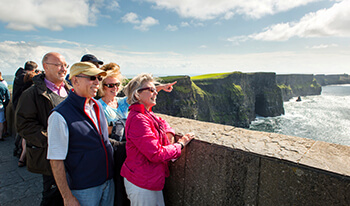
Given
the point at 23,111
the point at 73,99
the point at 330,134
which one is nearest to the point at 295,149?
the point at 73,99

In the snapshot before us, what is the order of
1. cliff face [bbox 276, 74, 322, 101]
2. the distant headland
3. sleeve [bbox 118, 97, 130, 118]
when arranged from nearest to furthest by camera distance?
sleeve [bbox 118, 97, 130, 118] → the distant headland → cliff face [bbox 276, 74, 322, 101]

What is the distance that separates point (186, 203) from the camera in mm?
2807

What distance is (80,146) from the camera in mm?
2062

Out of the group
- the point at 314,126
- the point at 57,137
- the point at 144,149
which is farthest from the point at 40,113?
the point at 314,126

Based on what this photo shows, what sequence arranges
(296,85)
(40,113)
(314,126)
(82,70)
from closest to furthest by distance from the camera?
1. (82,70)
2. (40,113)
3. (314,126)
4. (296,85)

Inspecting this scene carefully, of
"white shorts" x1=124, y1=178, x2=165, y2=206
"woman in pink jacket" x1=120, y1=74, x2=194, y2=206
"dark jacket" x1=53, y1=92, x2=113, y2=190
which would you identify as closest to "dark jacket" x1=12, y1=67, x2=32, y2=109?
"dark jacket" x1=53, y1=92, x2=113, y2=190

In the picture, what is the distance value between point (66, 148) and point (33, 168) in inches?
57.4

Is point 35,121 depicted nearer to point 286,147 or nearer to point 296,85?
point 286,147

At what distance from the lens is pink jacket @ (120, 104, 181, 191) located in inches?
78.8

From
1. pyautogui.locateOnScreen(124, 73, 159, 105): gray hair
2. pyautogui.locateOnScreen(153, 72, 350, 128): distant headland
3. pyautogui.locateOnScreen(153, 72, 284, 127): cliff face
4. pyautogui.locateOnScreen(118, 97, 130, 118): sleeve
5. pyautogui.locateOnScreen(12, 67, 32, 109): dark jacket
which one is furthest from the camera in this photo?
pyautogui.locateOnScreen(153, 72, 284, 127): cliff face

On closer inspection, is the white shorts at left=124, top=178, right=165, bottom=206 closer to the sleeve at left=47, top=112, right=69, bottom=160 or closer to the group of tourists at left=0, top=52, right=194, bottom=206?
the group of tourists at left=0, top=52, right=194, bottom=206

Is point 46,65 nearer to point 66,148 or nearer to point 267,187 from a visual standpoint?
point 66,148

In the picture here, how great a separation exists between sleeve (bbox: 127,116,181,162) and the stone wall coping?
0.80 m

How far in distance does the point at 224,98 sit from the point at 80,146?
250ft
